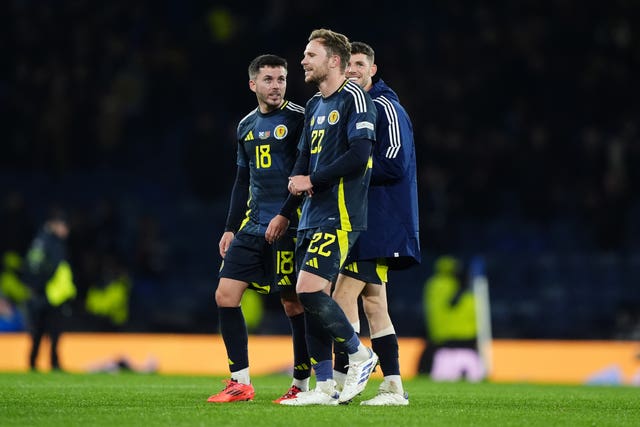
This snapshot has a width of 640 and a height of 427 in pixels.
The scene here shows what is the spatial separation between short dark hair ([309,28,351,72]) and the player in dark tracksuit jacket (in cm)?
50

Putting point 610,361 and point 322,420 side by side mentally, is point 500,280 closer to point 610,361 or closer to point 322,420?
point 610,361

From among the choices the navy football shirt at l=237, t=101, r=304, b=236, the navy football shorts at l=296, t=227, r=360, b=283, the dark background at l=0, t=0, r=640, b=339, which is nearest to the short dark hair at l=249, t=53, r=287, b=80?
the navy football shirt at l=237, t=101, r=304, b=236

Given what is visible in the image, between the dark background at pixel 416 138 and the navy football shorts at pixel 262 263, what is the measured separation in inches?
390

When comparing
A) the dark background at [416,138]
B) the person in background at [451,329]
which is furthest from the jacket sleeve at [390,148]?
the dark background at [416,138]

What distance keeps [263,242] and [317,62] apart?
134 cm

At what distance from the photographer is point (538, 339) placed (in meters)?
17.3

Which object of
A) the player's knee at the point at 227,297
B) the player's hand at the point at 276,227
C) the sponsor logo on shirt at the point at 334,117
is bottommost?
the player's knee at the point at 227,297

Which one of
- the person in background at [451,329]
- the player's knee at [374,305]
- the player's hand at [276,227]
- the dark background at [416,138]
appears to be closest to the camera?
the player's hand at [276,227]

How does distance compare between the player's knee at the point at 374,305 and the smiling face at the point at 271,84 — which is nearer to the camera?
the player's knee at the point at 374,305

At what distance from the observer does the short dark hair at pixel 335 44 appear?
746 centimetres

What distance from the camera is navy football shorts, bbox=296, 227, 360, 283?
7.18 metres

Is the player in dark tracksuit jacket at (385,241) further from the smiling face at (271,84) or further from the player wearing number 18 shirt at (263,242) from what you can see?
the smiling face at (271,84)

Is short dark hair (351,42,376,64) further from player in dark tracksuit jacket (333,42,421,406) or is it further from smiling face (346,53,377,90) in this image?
player in dark tracksuit jacket (333,42,421,406)

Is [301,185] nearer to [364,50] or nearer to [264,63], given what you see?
[264,63]
